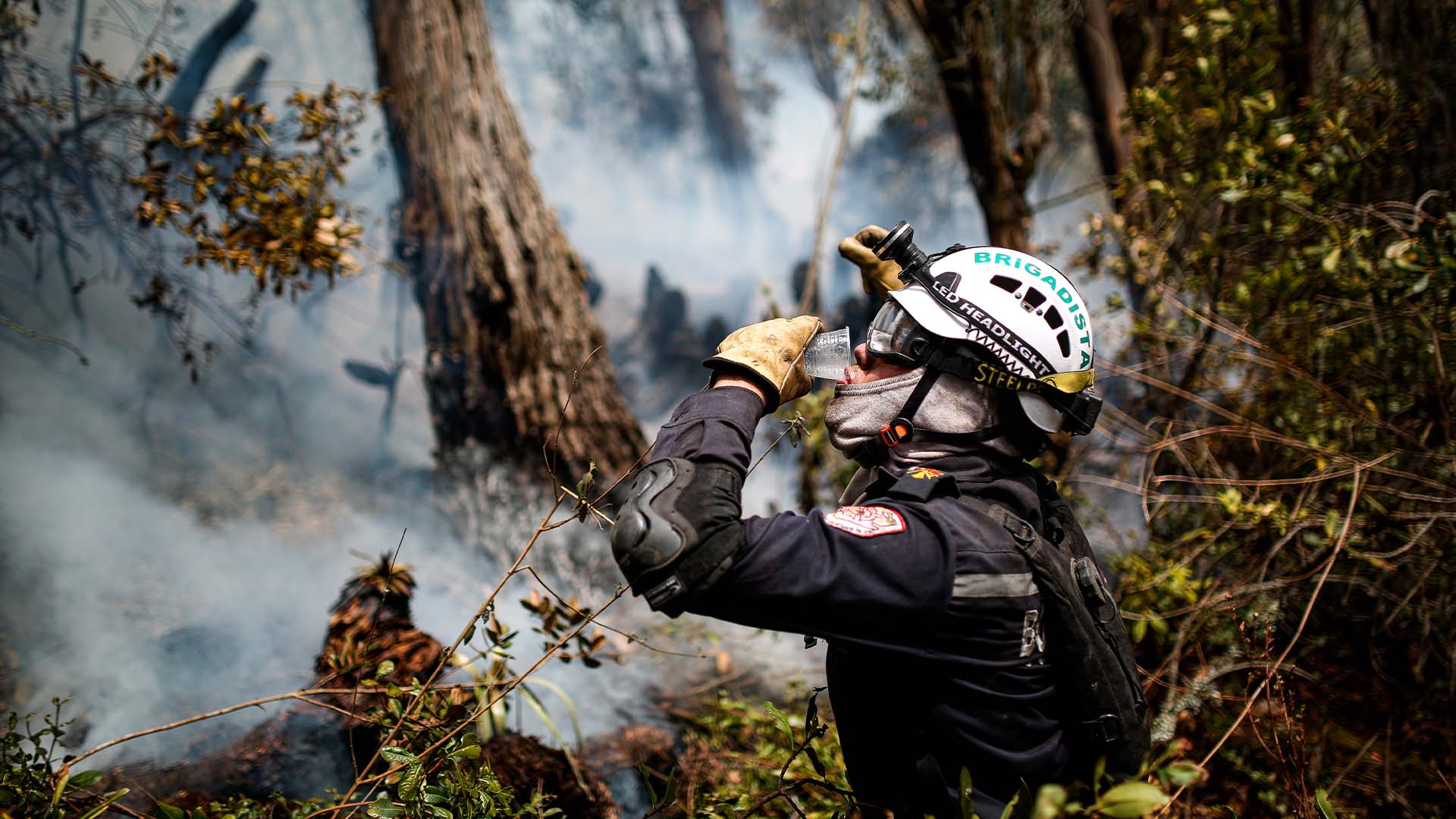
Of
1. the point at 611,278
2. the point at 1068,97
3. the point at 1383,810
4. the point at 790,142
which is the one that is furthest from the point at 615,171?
the point at 1383,810

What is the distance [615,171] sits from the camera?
8.13m

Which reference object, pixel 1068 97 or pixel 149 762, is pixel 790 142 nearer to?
pixel 1068 97

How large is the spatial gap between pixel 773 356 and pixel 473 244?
332 cm

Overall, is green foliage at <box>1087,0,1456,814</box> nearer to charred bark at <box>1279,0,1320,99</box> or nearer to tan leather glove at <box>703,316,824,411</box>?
charred bark at <box>1279,0,1320,99</box>

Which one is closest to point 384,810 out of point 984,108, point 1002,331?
point 1002,331

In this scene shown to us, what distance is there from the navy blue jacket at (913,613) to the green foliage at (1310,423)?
1.65 meters

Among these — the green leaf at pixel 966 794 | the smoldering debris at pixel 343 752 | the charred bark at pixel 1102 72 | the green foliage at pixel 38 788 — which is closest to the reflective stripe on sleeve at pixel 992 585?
the green leaf at pixel 966 794

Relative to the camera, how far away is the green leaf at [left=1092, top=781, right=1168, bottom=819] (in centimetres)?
107

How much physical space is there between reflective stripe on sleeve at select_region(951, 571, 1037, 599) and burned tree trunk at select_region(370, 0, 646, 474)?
129 inches

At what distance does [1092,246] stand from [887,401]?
3817 millimetres

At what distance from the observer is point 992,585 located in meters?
1.44

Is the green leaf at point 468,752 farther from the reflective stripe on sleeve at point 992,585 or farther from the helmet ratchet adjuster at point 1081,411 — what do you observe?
the helmet ratchet adjuster at point 1081,411

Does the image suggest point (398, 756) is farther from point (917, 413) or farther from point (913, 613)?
point (917, 413)

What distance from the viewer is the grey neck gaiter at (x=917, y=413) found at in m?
1.72
